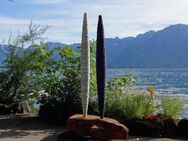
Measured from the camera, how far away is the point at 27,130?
13.4m

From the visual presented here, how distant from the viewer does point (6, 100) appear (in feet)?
59.3

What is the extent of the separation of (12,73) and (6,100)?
1010mm

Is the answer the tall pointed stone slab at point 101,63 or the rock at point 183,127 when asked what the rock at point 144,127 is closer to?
the rock at point 183,127

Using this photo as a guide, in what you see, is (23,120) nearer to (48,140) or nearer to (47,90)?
(47,90)

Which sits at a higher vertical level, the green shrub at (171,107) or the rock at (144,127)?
the green shrub at (171,107)

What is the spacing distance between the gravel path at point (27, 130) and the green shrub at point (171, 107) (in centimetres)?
142

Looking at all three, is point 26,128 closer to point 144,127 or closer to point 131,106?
point 131,106

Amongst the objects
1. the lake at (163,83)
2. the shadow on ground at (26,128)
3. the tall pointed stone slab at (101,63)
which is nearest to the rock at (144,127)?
the tall pointed stone slab at (101,63)

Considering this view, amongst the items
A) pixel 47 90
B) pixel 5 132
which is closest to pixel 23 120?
pixel 47 90

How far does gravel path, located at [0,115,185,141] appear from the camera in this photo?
1208 centimetres

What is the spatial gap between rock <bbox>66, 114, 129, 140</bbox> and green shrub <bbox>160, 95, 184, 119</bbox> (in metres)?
1.88

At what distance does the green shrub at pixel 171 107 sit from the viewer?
515 inches

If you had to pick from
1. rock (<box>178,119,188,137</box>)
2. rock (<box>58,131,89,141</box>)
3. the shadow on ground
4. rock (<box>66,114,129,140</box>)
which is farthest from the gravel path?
rock (<box>178,119,188,137</box>)

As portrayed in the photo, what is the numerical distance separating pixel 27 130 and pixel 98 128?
2787mm
